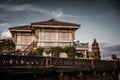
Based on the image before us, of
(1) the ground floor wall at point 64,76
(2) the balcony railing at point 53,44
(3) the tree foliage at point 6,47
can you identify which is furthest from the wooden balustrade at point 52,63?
(3) the tree foliage at point 6,47

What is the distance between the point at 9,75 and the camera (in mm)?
15336

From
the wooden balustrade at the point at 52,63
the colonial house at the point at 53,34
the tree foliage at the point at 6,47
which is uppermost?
the colonial house at the point at 53,34

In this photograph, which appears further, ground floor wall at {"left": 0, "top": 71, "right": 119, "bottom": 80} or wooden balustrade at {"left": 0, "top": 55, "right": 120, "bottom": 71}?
ground floor wall at {"left": 0, "top": 71, "right": 119, "bottom": 80}

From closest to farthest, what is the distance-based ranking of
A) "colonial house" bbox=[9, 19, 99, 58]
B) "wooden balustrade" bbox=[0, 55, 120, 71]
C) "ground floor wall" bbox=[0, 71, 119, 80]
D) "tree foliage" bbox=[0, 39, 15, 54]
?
1. "wooden balustrade" bbox=[0, 55, 120, 71]
2. "ground floor wall" bbox=[0, 71, 119, 80]
3. "tree foliage" bbox=[0, 39, 15, 54]
4. "colonial house" bbox=[9, 19, 99, 58]

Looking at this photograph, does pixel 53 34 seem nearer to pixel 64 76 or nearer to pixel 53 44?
pixel 53 44

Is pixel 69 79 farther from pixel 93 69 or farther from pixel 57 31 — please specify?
pixel 57 31

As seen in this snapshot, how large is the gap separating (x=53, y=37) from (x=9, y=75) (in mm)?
18980

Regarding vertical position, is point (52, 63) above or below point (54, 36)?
below

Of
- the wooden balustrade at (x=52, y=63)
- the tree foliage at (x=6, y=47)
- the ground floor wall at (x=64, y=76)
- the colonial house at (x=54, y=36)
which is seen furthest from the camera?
the colonial house at (x=54, y=36)

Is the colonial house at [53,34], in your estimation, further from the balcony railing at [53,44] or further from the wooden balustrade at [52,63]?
the wooden balustrade at [52,63]

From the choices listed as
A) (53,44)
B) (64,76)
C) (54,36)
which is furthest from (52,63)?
(54,36)

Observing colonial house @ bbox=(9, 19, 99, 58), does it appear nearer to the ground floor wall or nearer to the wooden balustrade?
the wooden balustrade

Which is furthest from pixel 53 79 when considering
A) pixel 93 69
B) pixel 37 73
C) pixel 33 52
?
pixel 33 52

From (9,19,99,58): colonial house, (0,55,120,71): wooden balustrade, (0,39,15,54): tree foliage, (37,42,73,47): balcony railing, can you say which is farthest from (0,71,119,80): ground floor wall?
(0,39,15,54): tree foliage
